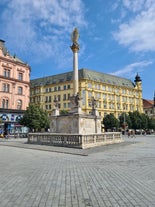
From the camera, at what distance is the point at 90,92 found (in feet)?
242

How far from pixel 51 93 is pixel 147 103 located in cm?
6009

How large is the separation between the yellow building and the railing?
158ft

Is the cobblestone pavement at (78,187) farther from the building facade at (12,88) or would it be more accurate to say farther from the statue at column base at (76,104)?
the building facade at (12,88)

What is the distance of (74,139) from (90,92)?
57.1 m

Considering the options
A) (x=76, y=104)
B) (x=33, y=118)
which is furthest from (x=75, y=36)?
(x=33, y=118)

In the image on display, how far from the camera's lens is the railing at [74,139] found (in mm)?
17050

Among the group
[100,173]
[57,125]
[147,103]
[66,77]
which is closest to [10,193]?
[100,173]

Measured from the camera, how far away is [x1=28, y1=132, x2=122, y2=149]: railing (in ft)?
55.9

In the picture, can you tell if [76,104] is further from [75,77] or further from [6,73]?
[6,73]

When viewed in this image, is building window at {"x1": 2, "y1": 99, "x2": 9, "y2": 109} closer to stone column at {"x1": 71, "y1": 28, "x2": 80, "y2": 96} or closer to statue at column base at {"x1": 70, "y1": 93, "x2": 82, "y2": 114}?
stone column at {"x1": 71, "y1": 28, "x2": 80, "y2": 96}

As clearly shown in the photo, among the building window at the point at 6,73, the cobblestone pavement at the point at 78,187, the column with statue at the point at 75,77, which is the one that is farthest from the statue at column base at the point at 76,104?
the building window at the point at 6,73

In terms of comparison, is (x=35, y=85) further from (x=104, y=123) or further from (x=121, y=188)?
(x=121, y=188)

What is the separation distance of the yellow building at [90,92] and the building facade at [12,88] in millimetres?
Answer: 23819

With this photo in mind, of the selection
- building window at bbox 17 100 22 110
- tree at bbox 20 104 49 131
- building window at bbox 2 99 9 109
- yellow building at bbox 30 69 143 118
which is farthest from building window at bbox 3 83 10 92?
yellow building at bbox 30 69 143 118
